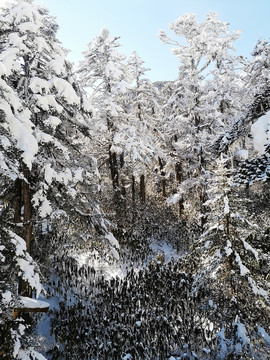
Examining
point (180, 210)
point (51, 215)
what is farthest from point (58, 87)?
point (180, 210)

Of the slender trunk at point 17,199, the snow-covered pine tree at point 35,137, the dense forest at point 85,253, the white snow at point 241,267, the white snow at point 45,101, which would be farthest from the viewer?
the slender trunk at point 17,199

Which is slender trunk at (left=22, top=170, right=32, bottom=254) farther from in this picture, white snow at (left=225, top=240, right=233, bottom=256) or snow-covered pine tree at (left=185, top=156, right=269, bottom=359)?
white snow at (left=225, top=240, right=233, bottom=256)

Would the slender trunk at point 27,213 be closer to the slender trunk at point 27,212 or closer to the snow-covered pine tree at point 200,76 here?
the slender trunk at point 27,212

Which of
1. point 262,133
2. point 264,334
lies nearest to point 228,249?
point 264,334

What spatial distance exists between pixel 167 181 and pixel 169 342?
26.8 metres

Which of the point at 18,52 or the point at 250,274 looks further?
the point at 250,274

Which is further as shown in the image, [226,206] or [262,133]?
[226,206]

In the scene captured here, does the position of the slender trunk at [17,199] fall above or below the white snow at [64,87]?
below

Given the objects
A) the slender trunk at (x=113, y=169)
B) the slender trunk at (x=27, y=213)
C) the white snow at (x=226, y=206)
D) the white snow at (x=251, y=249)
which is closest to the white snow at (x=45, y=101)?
the slender trunk at (x=27, y=213)

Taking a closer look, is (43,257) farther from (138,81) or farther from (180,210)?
(138,81)

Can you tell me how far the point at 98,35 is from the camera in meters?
17.5

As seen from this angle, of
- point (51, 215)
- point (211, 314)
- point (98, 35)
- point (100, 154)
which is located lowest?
point (211, 314)

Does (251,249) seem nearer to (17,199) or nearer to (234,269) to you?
(234,269)

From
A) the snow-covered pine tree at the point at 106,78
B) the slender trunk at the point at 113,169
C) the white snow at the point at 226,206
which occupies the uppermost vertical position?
the snow-covered pine tree at the point at 106,78
